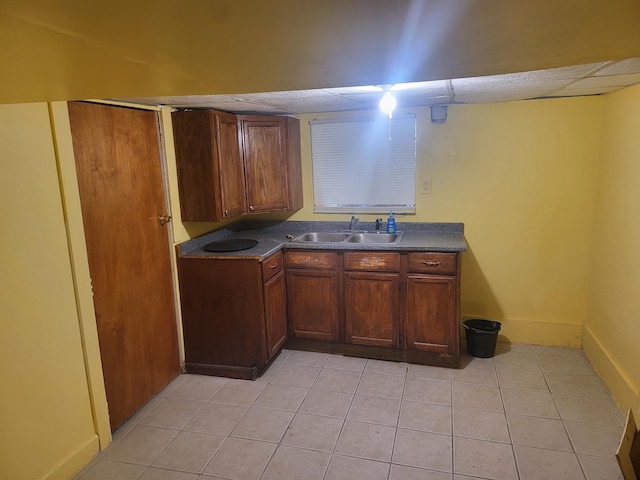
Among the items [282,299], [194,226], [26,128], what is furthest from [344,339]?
[26,128]

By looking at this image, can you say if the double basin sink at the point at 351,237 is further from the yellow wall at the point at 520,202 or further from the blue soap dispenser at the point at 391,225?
the yellow wall at the point at 520,202

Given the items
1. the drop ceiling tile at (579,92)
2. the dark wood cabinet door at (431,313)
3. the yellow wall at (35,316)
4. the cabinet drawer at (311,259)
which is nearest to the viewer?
the yellow wall at (35,316)

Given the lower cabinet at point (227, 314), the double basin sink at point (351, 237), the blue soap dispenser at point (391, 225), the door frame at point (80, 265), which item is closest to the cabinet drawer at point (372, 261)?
the double basin sink at point (351, 237)

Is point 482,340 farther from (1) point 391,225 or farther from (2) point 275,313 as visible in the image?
(2) point 275,313

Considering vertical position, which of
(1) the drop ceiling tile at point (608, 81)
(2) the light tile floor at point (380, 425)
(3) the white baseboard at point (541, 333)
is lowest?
(2) the light tile floor at point (380, 425)

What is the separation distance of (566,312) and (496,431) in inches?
59.2

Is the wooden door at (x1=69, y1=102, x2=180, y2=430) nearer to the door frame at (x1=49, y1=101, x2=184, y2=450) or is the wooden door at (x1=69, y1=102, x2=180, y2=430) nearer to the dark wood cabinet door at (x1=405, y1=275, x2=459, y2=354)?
the door frame at (x1=49, y1=101, x2=184, y2=450)

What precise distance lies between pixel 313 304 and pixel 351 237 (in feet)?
2.24

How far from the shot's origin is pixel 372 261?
10.8 feet

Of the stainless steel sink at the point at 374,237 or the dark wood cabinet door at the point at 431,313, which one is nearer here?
the dark wood cabinet door at the point at 431,313

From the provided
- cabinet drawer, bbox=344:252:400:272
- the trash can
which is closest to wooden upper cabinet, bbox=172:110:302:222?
cabinet drawer, bbox=344:252:400:272

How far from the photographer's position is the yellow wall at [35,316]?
185cm

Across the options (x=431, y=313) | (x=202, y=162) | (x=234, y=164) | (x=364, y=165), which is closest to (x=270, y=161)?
(x=234, y=164)

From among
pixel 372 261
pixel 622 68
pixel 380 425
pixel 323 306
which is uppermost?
pixel 622 68
